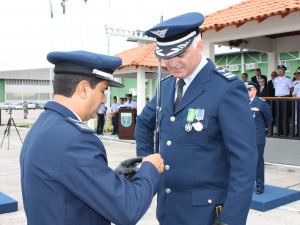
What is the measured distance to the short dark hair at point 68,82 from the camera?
153cm

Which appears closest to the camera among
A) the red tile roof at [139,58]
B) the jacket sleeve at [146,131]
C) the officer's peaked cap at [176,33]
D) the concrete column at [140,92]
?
the officer's peaked cap at [176,33]

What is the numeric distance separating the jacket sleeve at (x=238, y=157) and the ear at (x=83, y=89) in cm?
74

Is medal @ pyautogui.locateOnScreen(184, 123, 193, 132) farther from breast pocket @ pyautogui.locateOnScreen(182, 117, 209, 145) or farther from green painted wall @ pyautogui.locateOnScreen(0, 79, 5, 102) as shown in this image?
green painted wall @ pyautogui.locateOnScreen(0, 79, 5, 102)

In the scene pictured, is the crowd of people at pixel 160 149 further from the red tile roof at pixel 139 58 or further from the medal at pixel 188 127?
the red tile roof at pixel 139 58

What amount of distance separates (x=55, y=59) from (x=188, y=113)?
0.83 meters

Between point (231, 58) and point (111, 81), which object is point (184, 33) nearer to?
point (111, 81)

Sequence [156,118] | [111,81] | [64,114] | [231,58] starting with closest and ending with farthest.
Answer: [64,114] < [111,81] < [156,118] < [231,58]

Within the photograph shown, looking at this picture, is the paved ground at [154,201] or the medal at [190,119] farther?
the paved ground at [154,201]

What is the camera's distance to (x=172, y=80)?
92.0 inches

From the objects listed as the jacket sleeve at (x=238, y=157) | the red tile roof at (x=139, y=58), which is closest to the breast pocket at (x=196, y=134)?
the jacket sleeve at (x=238, y=157)

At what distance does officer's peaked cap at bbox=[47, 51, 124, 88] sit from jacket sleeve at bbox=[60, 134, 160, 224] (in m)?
0.29

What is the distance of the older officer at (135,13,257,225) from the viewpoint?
6.01 ft

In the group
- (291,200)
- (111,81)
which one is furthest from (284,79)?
(111,81)

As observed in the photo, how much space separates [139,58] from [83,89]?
11.8 metres
